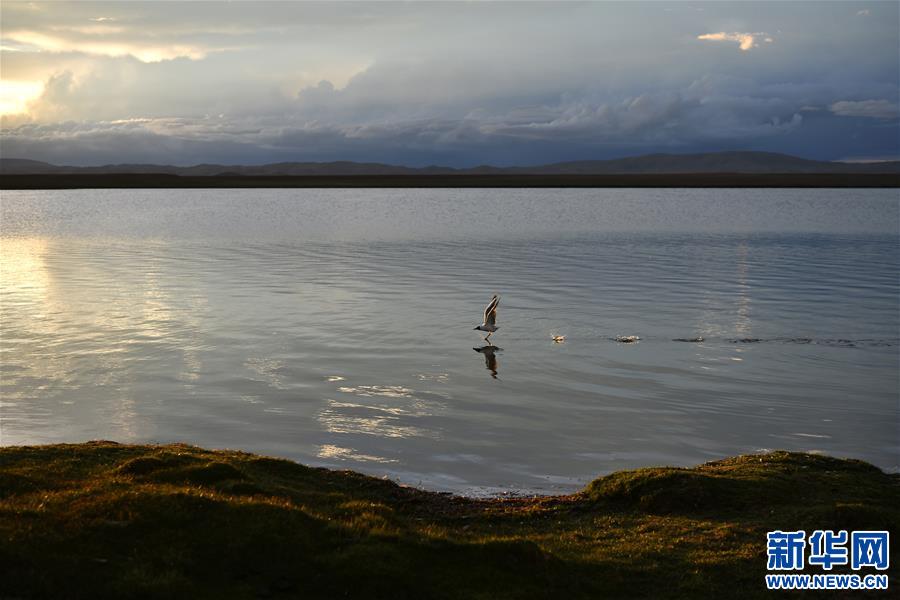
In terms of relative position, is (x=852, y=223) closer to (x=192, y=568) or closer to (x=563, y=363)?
(x=563, y=363)

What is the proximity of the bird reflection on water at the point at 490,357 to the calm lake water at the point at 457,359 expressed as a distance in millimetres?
208

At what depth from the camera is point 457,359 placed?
108 feet

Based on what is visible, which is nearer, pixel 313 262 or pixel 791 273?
pixel 791 273

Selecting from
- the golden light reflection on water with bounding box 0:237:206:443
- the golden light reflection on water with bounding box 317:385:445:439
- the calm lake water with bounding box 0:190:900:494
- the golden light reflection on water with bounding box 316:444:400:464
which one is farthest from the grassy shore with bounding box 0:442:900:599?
the golden light reflection on water with bounding box 0:237:206:443

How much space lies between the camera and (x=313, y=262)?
67000 mm

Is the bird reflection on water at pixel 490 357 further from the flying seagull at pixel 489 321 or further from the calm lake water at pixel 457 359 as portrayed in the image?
the flying seagull at pixel 489 321

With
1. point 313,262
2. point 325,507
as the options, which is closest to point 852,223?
point 313,262

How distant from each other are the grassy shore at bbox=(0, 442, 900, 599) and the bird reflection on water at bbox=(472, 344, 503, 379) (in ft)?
44.8

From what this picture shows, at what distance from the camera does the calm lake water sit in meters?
22.5

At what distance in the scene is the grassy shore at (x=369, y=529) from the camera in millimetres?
11188

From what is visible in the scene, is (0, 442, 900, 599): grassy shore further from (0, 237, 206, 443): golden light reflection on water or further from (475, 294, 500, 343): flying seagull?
(475, 294, 500, 343): flying seagull

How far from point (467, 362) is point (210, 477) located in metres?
17.4

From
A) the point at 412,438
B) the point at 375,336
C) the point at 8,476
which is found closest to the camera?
the point at 8,476

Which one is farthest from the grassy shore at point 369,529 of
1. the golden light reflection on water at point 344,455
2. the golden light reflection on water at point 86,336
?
the golden light reflection on water at point 86,336
